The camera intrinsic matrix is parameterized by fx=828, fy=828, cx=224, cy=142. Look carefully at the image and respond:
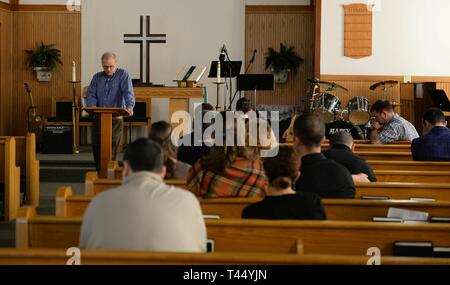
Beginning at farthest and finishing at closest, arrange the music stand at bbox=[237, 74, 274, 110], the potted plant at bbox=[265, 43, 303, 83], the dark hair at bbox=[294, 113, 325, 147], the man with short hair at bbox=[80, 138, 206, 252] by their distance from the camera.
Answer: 1. the potted plant at bbox=[265, 43, 303, 83]
2. the music stand at bbox=[237, 74, 274, 110]
3. the dark hair at bbox=[294, 113, 325, 147]
4. the man with short hair at bbox=[80, 138, 206, 252]

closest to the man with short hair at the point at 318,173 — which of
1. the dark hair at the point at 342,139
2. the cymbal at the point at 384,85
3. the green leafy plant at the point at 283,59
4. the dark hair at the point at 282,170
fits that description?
the dark hair at the point at 282,170

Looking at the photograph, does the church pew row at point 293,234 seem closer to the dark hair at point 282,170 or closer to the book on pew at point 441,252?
the book on pew at point 441,252

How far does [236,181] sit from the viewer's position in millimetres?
4680

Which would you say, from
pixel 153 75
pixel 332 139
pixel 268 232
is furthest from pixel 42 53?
pixel 268 232

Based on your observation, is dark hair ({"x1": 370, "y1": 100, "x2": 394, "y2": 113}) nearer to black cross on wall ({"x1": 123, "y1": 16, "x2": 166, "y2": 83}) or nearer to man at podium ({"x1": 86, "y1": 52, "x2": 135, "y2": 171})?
man at podium ({"x1": 86, "y1": 52, "x2": 135, "y2": 171})

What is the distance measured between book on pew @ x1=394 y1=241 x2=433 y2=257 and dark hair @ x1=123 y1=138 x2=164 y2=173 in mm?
1127

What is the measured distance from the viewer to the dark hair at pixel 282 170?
4004mm

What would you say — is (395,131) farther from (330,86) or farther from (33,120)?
(33,120)

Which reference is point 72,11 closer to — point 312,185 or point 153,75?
point 153,75

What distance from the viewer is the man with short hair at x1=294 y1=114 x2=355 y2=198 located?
4844mm

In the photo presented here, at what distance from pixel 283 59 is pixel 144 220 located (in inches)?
466

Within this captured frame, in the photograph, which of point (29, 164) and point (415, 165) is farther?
point (29, 164)

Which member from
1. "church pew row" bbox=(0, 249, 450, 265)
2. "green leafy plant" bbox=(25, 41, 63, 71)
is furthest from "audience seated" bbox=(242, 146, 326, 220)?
"green leafy plant" bbox=(25, 41, 63, 71)

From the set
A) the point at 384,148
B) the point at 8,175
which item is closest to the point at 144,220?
the point at 8,175
